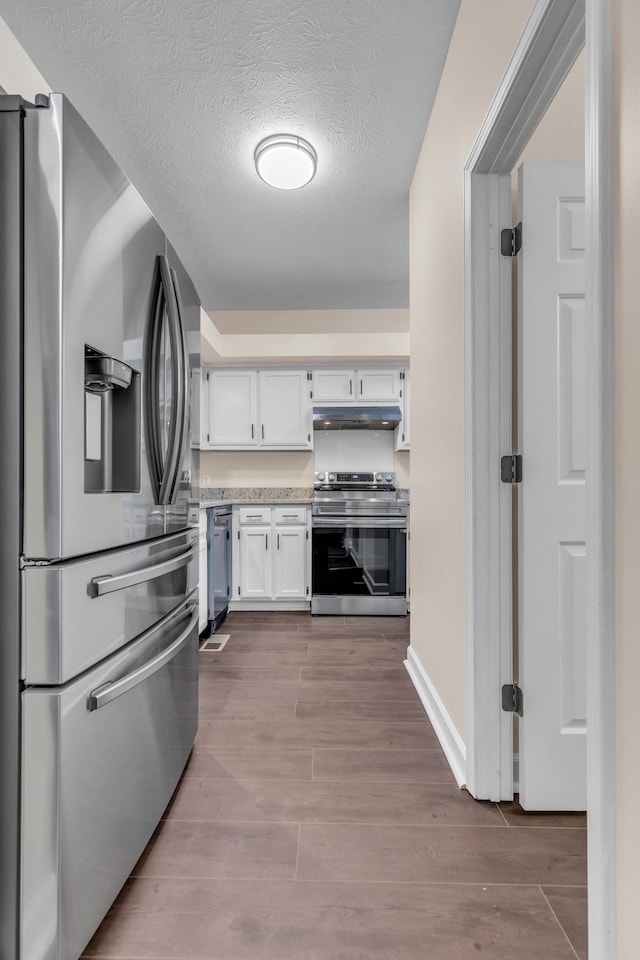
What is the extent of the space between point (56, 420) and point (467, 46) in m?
1.75

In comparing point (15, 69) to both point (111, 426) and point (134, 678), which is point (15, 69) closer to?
point (111, 426)

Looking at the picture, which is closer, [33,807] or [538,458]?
[33,807]

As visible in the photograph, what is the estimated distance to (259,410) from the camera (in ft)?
14.9

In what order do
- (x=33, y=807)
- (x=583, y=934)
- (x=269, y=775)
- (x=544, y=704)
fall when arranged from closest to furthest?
(x=33, y=807) < (x=583, y=934) < (x=544, y=704) < (x=269, y=775)

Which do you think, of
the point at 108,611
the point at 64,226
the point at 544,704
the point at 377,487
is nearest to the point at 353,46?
the point at 64,226

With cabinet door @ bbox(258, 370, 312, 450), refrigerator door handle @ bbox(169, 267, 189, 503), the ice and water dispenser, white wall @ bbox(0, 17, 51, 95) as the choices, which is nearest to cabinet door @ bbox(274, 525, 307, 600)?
cabinet door @ bbox(258, 370, 312, 450)

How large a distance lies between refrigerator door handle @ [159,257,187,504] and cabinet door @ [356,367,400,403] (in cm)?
306

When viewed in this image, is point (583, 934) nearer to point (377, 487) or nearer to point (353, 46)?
point (353, 46)

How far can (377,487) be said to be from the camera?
4.67 metres

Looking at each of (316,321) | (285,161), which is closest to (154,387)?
(285,161)

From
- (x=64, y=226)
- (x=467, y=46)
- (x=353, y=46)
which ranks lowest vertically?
(x=64, y=226)

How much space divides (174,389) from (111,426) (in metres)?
0.26

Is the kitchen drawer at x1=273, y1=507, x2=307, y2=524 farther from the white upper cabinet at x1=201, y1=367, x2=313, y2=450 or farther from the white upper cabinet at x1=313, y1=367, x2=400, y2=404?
the white upper cabinet at x1=313, y1=367, x2=400, y2=404

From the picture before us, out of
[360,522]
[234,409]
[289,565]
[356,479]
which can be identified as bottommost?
[289,565]
